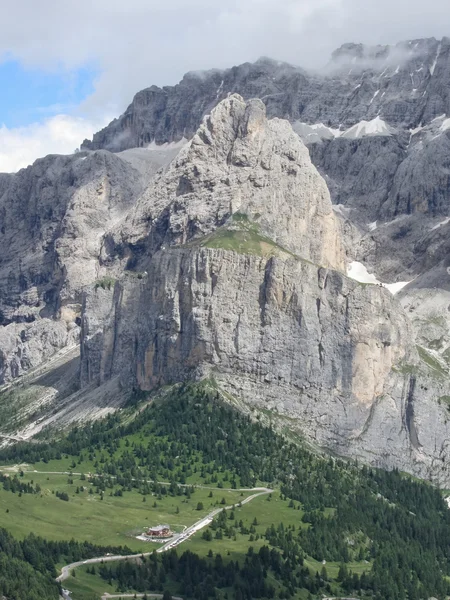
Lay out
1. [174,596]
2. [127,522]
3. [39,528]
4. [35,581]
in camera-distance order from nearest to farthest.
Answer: [35,581] → [174,596] → [39,528] → [127,522]

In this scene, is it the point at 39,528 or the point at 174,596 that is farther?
the point at 39,528

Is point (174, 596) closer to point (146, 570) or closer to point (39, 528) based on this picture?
point (146, 570)

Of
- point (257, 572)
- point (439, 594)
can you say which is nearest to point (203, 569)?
point (257, 572)

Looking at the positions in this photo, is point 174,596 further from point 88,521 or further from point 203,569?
point 88,521

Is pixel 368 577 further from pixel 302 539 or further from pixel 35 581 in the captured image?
pixel 35 581

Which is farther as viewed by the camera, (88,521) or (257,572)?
(88,521)

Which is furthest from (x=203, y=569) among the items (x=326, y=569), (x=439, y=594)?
(x=439, y=594)

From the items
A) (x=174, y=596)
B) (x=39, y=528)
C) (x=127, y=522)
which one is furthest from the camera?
(x=127, y=522)


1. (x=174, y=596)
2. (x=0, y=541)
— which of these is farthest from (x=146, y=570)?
(x=0, y=541)

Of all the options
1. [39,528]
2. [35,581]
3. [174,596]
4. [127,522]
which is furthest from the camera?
[127,522]
